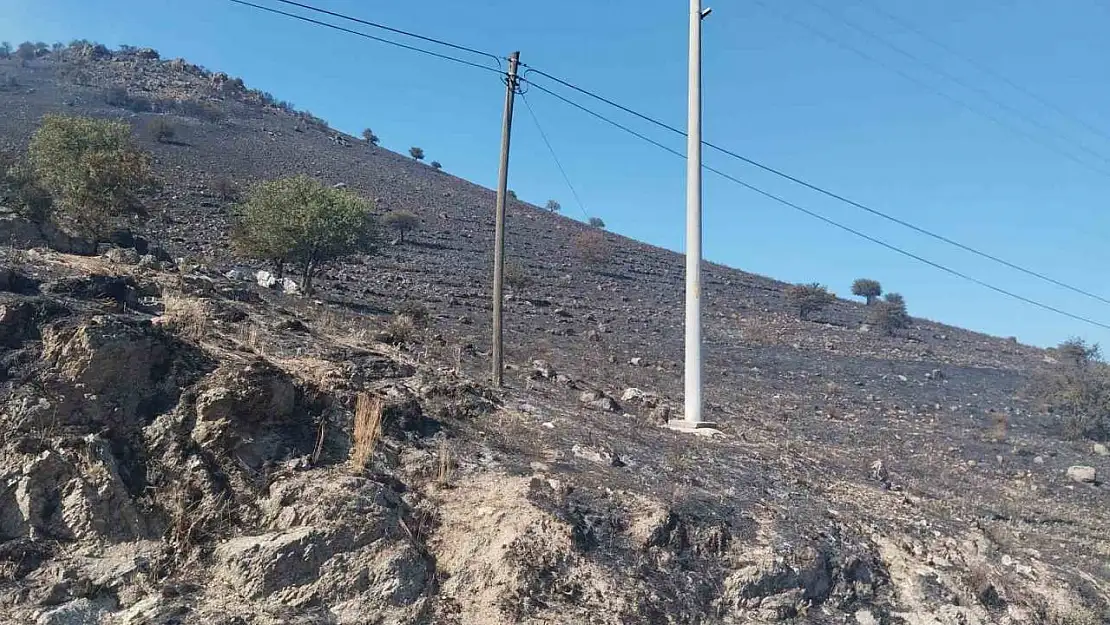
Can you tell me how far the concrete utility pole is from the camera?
1123cm

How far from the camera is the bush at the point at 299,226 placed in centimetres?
2441

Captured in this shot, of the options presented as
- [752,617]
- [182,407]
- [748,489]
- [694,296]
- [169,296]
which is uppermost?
[694,296]

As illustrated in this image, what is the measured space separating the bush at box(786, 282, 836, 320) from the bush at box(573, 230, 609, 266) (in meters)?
12.5

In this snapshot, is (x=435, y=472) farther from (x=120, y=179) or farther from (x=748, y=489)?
(x=120, y=179)

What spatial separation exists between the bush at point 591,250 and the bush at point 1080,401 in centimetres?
2776

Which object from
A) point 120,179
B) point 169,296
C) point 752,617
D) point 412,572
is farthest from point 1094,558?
point 120,179

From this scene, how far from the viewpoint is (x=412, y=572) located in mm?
5324

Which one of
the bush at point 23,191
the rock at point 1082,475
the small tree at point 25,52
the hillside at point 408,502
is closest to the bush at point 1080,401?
the rock at point 1082,475

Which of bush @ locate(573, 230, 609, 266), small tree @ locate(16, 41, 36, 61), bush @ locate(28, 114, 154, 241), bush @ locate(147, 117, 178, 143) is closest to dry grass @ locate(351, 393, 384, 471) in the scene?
bush @ locate(28, 114, 154, 241)

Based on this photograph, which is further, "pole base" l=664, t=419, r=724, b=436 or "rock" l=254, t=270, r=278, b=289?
"rock" l=254, t=270, r=278, b=289

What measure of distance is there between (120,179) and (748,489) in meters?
18.8

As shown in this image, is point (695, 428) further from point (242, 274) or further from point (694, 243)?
point (242, 274)

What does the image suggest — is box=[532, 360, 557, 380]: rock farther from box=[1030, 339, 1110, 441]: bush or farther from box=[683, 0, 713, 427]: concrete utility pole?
box=[1030, 339, 1110, 441]: bush

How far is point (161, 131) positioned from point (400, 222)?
71.2 feet
